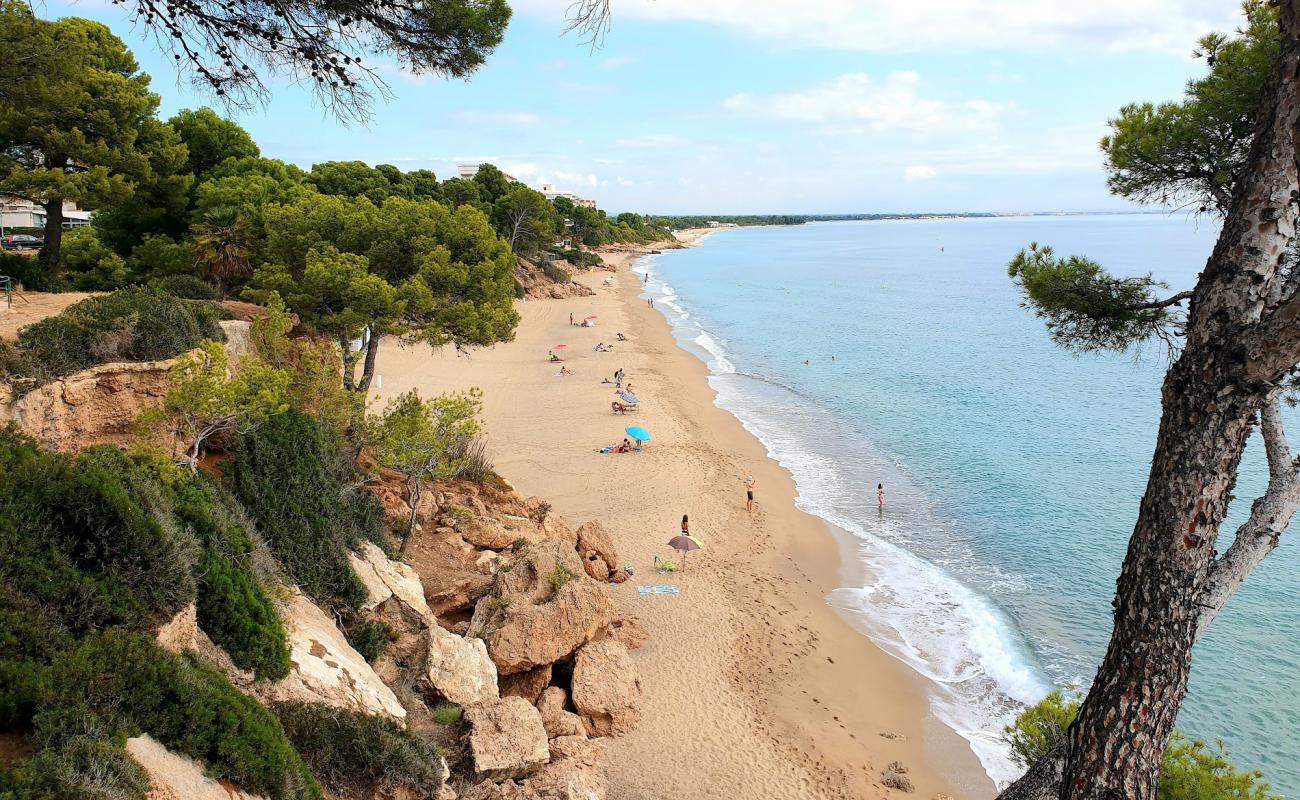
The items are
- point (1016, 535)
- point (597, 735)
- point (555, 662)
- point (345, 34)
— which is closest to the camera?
point (345, 34)

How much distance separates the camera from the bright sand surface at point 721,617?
36.0 ft

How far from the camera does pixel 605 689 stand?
11047mm

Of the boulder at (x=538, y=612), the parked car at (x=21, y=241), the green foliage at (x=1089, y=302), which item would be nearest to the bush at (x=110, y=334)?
the boulder at (x=538, y=612)

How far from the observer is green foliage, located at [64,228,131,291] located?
63.3ft

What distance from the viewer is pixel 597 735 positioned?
1067cm

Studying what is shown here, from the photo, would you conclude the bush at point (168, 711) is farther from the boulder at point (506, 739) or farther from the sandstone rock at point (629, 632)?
the sandstone rock at point (629, 632)

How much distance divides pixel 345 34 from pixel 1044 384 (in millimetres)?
40871

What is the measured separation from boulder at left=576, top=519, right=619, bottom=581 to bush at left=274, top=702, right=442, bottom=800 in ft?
25.7

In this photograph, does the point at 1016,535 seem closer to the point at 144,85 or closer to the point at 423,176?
the point at 144,85

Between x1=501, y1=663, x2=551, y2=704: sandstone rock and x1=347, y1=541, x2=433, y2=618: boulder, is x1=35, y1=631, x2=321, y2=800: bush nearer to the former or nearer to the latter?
x1=347, y1=541, x2=433, y2=618: boulder

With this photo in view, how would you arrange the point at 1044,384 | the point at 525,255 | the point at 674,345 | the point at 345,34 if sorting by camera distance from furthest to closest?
the point at 525,255 → the point at 674,345 → the point at 1044,384 → the point at 345,34

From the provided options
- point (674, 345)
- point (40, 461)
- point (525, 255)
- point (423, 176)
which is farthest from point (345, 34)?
point (525, 255)

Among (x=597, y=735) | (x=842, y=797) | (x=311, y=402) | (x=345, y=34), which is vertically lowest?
(x=842, y=797)

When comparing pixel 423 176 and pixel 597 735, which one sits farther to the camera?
pixel 423 176
